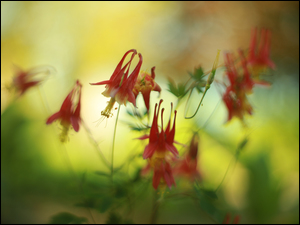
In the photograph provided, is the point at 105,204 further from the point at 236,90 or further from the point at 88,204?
the point at 236,90

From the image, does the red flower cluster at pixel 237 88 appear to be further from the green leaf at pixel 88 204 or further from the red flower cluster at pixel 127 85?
the green leaf at pixel 88 204

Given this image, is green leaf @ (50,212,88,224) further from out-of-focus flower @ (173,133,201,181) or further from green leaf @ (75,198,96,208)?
out-of-focus flower @ (173,133,201,181)

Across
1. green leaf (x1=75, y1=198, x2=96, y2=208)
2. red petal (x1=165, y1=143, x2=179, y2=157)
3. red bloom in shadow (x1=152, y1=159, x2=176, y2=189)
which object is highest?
red petal (x1=165, y1=143, x2=179, y2=157)

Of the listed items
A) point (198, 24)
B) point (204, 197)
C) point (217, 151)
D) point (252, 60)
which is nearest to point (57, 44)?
point (198, 24)

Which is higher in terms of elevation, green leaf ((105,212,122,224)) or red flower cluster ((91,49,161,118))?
red flower cluster ((91,49,161,118))

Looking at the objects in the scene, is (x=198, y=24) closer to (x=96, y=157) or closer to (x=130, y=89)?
(x=96, y=157)

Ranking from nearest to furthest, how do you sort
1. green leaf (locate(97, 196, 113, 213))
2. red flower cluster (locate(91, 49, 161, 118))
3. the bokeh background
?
red flower cluster (locate(91, 49, 161, 118)) < green leaf (locate(97, 196, 113, 213)) < the bokeh background

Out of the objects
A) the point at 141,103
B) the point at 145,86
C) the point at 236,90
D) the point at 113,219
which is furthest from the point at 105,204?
the point at 141,103

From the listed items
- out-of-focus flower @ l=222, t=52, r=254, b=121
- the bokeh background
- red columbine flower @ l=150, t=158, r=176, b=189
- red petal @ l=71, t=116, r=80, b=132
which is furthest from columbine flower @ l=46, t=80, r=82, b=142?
out-of-focus flower @ l=222, t=52, r=254, b=121
